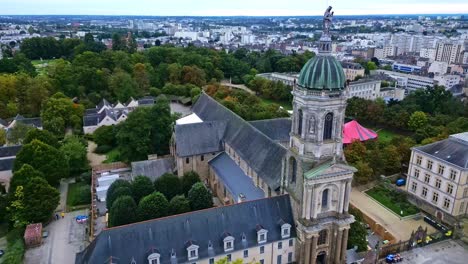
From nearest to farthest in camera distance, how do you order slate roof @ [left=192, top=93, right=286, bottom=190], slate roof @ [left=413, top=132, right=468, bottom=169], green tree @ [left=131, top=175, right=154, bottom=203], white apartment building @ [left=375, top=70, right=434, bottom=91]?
slate roof @ [left=192, top=93, right=286, bottom=190]
green tree @ [left=131, top=175, right=154, bottom=203]
slate roof @ [left=413, top=132, right=468, bottom=169]
white apartment building @ [left=375, top=70, right=434, bottom=91]

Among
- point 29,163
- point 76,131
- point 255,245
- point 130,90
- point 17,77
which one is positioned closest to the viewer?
point 255,245

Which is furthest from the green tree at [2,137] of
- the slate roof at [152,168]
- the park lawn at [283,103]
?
the park lawn at [283,103]

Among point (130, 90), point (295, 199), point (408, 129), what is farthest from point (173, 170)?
point (408, 129)

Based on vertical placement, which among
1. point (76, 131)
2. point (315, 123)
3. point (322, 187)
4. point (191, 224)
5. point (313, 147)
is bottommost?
point (76, 131)

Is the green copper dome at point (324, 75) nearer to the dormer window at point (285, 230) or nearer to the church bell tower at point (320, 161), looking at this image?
the church bell tower at point (320, 161)

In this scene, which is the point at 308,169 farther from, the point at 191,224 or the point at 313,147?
the point at 191,224

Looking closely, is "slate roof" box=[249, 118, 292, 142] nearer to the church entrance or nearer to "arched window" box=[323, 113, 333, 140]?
the church entrance

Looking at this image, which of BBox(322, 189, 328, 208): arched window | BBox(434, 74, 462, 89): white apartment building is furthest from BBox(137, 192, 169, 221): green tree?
BBox(434, 74, 462, 89): white apartment building
